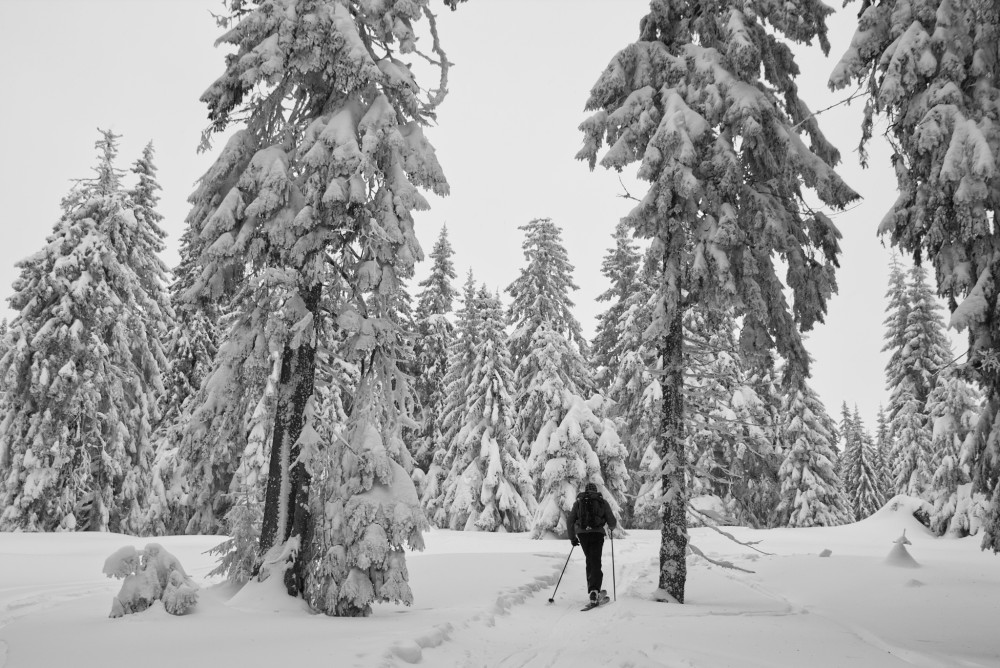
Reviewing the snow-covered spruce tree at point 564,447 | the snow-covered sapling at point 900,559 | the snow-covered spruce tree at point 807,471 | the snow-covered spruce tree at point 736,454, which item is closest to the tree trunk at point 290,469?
the snow-covered sapling at point 900,559

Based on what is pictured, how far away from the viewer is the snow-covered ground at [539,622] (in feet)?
18.7

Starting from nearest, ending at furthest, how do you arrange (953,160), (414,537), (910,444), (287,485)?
(953,160)
(414,537)
(287,485)
(910,444)

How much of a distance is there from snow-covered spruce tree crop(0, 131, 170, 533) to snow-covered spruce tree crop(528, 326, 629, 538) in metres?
15.5

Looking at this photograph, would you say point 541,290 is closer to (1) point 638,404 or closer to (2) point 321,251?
(1) point 638,404

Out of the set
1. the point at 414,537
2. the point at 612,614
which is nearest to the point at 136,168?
the point at 414,537

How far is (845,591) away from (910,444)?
90.3 feet

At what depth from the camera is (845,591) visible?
10.3m

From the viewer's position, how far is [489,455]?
26922 mm

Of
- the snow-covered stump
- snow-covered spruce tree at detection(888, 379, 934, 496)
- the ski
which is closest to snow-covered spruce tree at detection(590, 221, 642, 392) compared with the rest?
snow-covered spruce tree at detection(888, 379, 934, 496)

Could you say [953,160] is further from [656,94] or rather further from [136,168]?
[136,168]

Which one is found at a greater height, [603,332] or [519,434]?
[603,332]

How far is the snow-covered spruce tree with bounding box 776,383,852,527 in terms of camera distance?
32844 mm

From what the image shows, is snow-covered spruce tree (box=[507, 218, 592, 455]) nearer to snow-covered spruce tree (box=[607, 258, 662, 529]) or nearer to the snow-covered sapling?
snow-covered spruce tree (box=[607, 258, 662, 529])

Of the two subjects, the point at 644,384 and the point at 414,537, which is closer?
the point at 414,537
